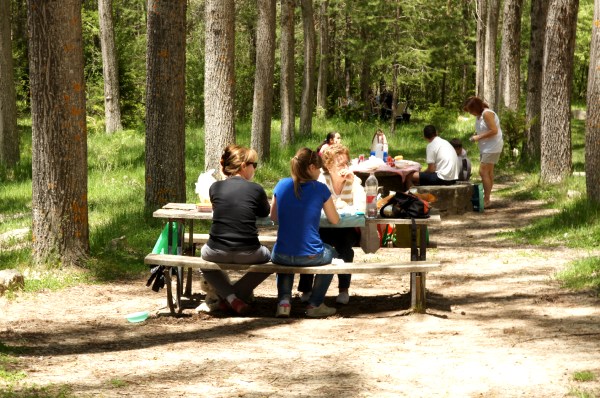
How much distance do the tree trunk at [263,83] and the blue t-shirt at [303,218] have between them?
11.9 meters

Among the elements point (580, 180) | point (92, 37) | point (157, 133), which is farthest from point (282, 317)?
point (92, 37)

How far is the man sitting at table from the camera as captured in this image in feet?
47.8

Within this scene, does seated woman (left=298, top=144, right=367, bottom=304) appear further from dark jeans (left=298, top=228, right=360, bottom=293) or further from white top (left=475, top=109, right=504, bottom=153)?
white top (left=475, top=109, right=504, bottom=153)

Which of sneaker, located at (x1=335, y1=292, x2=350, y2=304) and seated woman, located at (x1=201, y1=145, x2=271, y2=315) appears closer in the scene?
seated woman, located at (x1=201, y1=145, x2=271, y2=315)

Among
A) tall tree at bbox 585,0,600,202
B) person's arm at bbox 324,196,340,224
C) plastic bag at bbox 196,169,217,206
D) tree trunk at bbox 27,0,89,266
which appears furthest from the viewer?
tall tree at bbox 585,0,600,202

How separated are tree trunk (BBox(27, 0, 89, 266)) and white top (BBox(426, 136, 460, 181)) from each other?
6.48m

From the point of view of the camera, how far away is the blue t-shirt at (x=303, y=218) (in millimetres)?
8023

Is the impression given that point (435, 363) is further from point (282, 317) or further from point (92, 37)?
point (92, 37)

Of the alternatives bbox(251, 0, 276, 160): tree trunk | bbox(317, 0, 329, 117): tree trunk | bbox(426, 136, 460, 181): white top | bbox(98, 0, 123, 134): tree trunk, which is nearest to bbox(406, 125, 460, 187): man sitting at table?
bbox(426, 136, 460, 181): white top

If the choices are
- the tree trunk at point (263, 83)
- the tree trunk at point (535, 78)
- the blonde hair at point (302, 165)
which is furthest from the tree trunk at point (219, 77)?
the tree trunk at point (535, 78)

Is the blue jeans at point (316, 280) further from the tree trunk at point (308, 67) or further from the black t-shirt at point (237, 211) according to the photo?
the tree trunk at point (308, 67)

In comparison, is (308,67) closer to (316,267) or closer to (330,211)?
(330,211)

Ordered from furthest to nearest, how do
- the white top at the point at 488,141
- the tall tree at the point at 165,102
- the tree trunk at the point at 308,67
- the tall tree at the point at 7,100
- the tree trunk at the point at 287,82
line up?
the tree trunk at the point at 308,67, the tree trunk at the point at 287,82, the tall tree at the point at 7,100, the white top at the point at 488,141, the tall tree at the point at 165,102

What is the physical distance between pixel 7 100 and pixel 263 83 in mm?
5487
